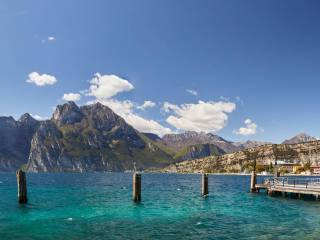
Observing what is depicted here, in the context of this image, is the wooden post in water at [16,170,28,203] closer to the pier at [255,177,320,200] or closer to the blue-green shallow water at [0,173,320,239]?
the blue-green shallow water at [0,173,320,239]

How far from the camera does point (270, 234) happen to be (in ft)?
110

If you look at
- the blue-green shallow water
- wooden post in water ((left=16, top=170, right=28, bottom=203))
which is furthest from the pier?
wooden post in water ((left=16, top=170, right=28, bottom=203))

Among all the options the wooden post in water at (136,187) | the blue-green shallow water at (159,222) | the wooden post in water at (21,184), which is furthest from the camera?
the wooden post in water at (136,187)

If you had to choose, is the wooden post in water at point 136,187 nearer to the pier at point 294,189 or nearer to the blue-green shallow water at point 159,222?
the blue-green shallow water at point 159,222

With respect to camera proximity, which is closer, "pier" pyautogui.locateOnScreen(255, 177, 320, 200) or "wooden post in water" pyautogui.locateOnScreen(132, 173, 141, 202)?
"wooden post in water" pyautogui.locateOnScreen(132, 173, 141, 202)

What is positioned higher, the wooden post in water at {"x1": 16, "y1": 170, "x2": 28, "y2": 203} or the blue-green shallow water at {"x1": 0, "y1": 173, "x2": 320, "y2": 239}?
the wooden post in water at {"x1": 16, "y1": 170, "x2": 28, "y2": 203}

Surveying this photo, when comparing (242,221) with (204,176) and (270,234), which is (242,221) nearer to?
(270,234)

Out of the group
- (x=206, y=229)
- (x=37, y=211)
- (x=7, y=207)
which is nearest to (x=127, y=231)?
(x=206, y=229)

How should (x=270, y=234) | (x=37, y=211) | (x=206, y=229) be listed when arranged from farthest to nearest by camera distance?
1. (x=37, y=211)
2. (x=206, y=229)
3. (x=270, y=234)

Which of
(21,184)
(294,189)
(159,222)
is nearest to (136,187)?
(21,184)

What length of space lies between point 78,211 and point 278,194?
46223mm

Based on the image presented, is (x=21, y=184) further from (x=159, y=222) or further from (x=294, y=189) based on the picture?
(x=294, y=189)

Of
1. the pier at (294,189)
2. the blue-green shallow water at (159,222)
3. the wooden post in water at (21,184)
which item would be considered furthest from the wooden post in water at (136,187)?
the pier at (294,189)

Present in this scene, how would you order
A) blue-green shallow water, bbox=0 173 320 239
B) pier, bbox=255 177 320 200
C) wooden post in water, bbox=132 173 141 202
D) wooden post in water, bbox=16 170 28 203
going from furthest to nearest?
pier, bbox=255 177 320 200 < wooden post in water, bbox=132 173 141 202 < wooden post in water, bbox=16 170 28 203 < blue-green shallow water, bbox=0 173 320 239
